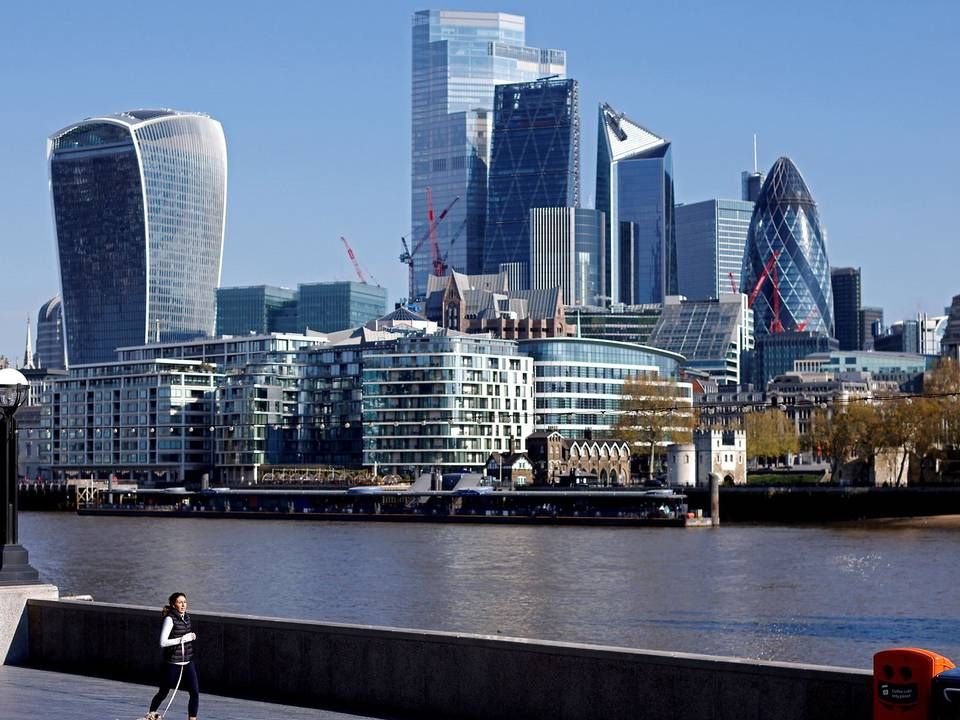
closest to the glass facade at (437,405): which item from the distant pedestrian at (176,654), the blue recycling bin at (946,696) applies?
the distant pedestrian at (176,654)

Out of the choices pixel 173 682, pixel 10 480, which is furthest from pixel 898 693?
pixel 10 480

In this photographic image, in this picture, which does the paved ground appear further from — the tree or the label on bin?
the tree

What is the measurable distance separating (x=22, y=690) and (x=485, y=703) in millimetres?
6770

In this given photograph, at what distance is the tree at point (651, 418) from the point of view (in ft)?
609

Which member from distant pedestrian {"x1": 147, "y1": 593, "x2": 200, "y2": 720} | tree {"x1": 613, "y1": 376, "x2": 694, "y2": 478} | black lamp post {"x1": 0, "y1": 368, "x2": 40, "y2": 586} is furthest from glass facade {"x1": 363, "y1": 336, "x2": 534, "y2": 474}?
distant pedestrian {"x1": 147, "y1": 593, "x2": 200, "y2": 720}

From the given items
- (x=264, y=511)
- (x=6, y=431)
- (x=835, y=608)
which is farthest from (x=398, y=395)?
(x=6, y=431)

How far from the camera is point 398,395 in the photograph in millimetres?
188625

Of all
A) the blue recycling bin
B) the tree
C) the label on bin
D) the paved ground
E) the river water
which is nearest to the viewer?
the blue recycling bin

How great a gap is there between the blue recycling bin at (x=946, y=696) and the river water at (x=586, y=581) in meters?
28.0

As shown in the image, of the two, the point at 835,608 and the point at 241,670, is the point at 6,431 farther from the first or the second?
the point at 835,608

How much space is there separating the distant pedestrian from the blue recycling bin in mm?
8781

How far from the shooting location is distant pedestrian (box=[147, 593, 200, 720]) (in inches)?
789

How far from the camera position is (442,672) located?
20922 millimetres

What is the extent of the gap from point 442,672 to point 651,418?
545 ft
